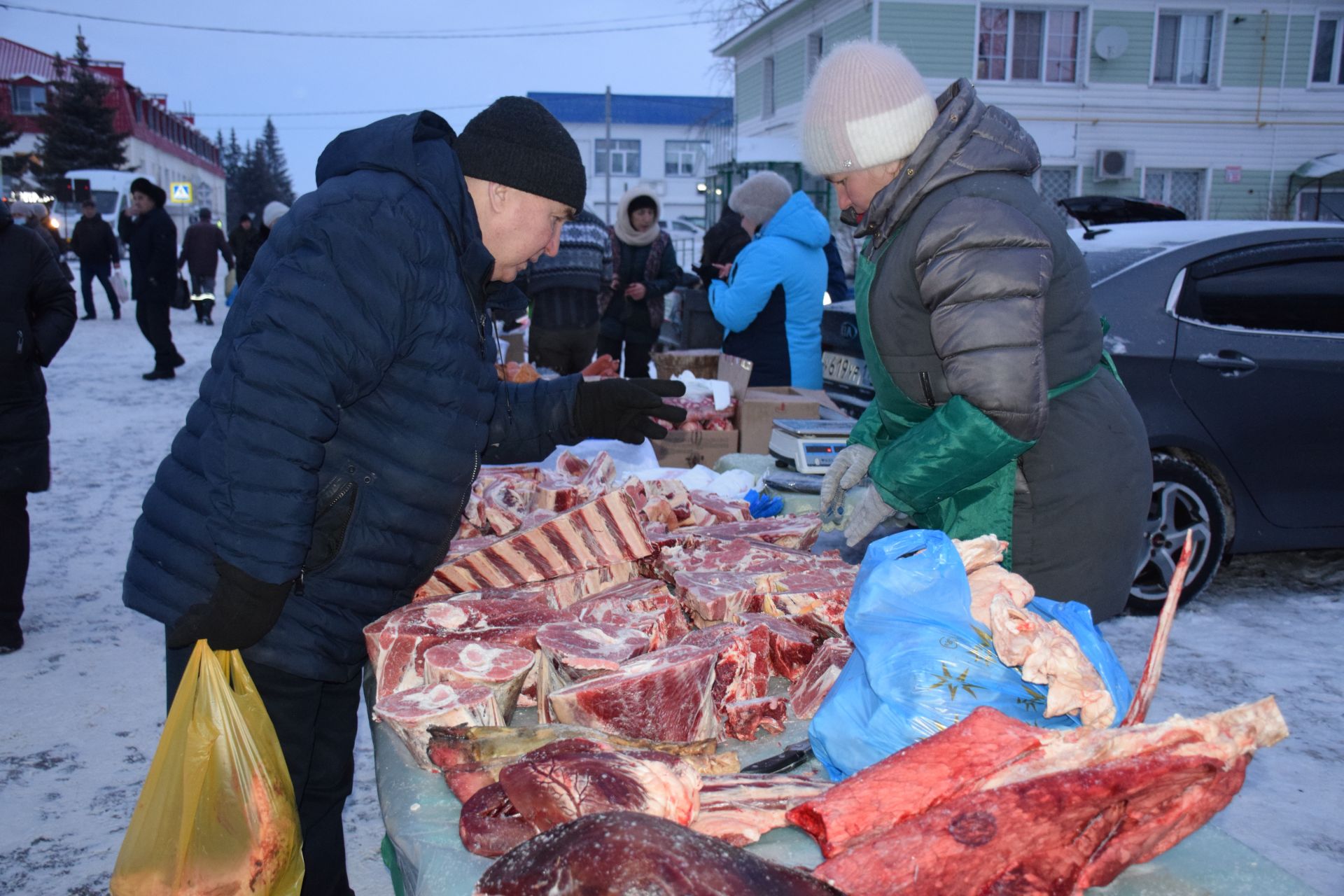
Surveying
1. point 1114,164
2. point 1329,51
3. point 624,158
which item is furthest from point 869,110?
point 624,158

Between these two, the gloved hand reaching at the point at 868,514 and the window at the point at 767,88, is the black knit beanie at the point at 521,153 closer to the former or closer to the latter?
the gloved hand reaching at the point at 868,514

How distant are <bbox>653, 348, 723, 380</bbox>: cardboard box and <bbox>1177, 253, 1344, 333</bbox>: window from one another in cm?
272

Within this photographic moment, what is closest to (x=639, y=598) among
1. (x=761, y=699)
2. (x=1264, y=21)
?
(x=761, y=699)

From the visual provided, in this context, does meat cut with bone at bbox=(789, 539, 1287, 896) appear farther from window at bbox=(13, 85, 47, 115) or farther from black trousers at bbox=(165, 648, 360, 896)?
window at bbox=(13, 85, 47, 115)

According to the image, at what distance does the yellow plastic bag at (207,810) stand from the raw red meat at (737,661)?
0.94 metres

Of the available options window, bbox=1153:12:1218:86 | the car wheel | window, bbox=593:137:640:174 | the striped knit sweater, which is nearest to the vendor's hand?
the car wheel

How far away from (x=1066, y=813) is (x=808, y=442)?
2879 mm

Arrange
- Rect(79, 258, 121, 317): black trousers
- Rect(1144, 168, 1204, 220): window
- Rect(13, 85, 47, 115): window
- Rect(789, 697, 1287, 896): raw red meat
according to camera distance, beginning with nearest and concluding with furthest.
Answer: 1. Rect(789, 697, 1287, 896): raw red meat
2. Rect(79, 258, 121, 317): black trousers
3. Rect(1144, 168, 1204, 220): window
4. Rect(13, 85, 47, 115): window

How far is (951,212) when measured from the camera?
2174mm

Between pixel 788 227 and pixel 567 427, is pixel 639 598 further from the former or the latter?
pixel 788 227

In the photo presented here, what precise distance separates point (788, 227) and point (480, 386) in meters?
3.93

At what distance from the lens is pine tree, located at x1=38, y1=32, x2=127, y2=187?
170ft

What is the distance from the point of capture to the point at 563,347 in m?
7.93

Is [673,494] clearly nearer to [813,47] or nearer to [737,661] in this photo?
[737,661]
